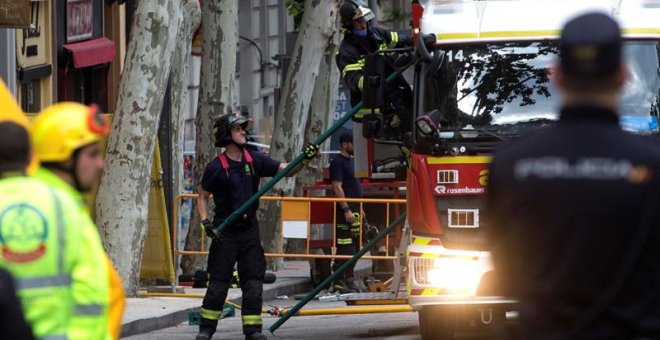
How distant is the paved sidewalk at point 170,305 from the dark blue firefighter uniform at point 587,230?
10872mm

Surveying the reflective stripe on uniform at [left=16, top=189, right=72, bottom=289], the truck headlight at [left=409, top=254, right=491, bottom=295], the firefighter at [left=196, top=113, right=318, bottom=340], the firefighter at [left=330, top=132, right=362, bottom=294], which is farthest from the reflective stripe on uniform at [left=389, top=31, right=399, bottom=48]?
the reflective stripe on uniform at [left=16, top=189, right=72, bottom=289]

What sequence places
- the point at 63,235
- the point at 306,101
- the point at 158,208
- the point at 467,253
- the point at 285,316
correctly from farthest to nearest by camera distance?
1. the point at 306,101
2. the point at 158,208
3. the point at 285,316
4. the point at 467,253
5. the point at 63,235

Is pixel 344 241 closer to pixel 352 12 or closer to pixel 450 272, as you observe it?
pixel 352 12

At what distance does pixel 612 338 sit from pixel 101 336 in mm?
1832

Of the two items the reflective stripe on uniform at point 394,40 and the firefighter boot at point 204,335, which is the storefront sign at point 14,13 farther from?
the firefighter boot at point 204,335

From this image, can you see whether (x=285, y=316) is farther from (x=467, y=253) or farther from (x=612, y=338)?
(x=612, y=338)

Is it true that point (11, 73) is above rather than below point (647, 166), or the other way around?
above

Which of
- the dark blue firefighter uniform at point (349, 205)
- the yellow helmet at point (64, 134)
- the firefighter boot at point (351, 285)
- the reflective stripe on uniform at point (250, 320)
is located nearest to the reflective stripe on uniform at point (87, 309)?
the yellow helmet at point (64, 134)

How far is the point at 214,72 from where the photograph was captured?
22.9 meters

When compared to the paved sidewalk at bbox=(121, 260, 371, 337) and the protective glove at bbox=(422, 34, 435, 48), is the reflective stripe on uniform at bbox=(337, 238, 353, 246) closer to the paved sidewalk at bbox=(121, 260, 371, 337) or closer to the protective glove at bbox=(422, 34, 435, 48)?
the paved sidewalk at bbox=(121, 260, 371, 337)

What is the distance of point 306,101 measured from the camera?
2469cm

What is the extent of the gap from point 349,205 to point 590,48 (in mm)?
15106

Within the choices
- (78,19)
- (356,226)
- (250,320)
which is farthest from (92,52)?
(250,320)

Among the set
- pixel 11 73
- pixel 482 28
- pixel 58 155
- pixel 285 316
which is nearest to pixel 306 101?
pixel 11 73
